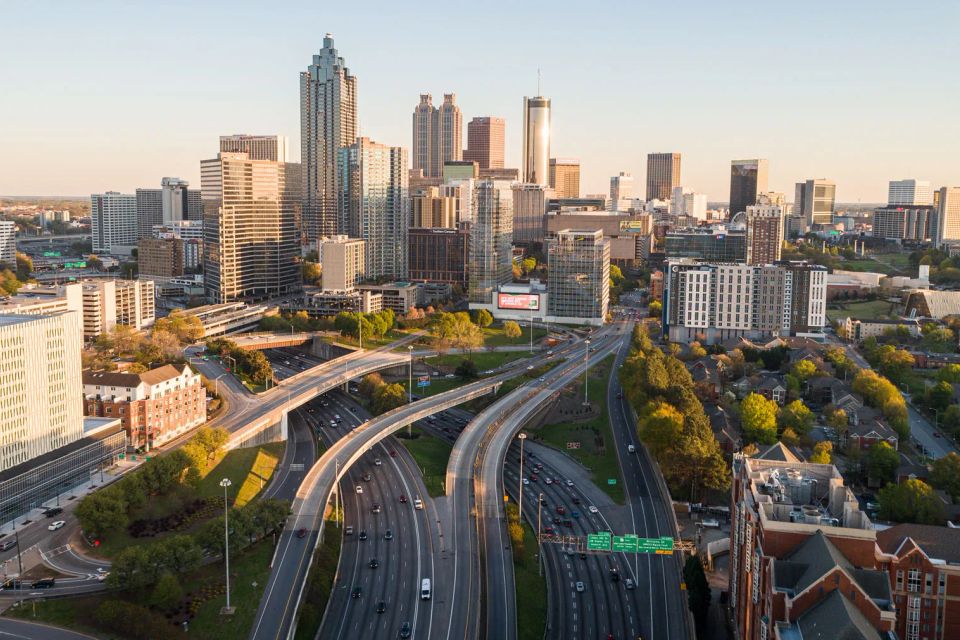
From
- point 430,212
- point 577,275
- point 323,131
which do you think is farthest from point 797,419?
point 323,131

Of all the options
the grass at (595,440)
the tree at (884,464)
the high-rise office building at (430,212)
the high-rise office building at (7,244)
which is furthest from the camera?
the high-rise office building at (430,212)

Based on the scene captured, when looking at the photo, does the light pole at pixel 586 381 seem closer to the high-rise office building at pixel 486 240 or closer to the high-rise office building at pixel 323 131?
the high-rise office building at pixel 486 240

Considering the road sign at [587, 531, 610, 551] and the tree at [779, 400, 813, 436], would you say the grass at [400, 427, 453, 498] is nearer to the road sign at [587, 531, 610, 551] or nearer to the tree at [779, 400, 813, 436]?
the road sign at [587, 531, 610, 551]

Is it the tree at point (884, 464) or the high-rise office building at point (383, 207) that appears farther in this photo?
the high-rise office building at point (383, 207)

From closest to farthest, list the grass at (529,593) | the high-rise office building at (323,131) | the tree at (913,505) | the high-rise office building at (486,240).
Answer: the grass at (529,593)
the tree at (913,505)
the high-rise office building at (486,240)
the high-rise office building at (323,131)

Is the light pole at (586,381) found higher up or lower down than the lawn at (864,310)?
lower down

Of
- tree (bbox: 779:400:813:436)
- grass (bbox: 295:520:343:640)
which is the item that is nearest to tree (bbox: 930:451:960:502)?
tree (bbox: 779:400:813:436)

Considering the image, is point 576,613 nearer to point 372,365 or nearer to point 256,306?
point 372,365

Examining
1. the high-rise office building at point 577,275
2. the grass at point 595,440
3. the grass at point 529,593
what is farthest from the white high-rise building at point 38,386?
the high-rise office building at point 577,275
